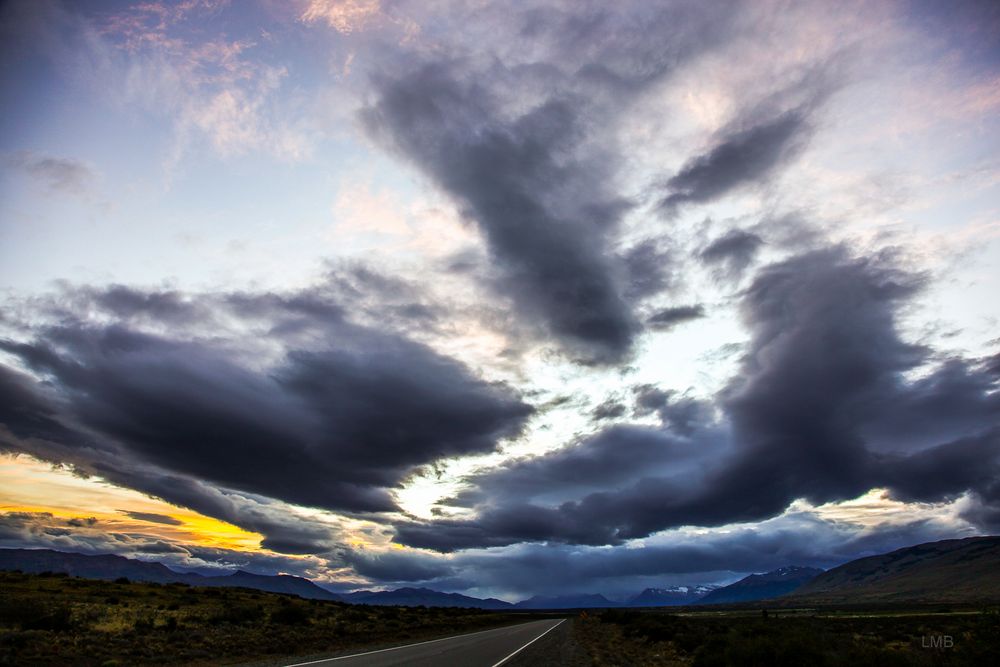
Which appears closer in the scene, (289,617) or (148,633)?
(148,633)

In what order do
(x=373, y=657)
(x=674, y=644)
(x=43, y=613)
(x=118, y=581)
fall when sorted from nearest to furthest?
1. (x=373, y=657)
2. (x=43, y=613)
3. (x=674, y=644)
4. (x=118, y=581)

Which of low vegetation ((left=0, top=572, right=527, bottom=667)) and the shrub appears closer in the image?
low vegetation ((left=0, top=572, right=527, bottom=667))

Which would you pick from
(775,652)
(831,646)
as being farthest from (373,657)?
(831,646)

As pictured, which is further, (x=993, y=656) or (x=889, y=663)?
(x=889, y=663)

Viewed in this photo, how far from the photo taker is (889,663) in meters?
14.0

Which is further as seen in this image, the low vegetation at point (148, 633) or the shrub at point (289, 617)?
the shrub at point (289, 617)

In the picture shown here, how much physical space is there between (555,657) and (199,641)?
17.2m

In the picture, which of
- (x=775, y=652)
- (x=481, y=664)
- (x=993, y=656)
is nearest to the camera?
(x=993, y=656)

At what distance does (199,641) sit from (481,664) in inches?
583

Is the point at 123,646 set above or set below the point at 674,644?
above

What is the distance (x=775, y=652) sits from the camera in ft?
56.5

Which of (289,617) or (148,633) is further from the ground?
(148,633)

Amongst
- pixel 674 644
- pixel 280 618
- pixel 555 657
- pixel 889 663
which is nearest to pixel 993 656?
pixel 889 663

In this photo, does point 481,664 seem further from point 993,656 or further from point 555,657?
point 993,656
